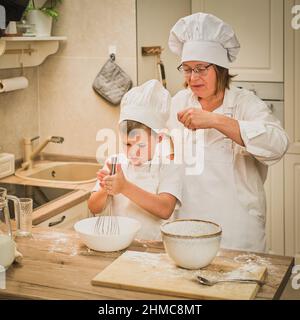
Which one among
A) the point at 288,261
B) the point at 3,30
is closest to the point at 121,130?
the point at 288,261

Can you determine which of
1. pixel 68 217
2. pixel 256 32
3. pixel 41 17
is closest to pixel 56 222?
pixel 68 217

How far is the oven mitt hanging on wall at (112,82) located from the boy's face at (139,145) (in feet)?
3.95

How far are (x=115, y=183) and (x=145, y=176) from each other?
0.23 meters

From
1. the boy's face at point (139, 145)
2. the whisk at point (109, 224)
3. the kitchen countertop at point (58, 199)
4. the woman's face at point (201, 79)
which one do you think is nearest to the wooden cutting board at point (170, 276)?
the whisk at point (109, 224)

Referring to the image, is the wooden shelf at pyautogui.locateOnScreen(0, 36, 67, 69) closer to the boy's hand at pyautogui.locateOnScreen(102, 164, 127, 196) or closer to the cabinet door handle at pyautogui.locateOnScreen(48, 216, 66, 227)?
the cabinet door handle at pyautogui.locateOnScreen(48, 216, 66, 227)

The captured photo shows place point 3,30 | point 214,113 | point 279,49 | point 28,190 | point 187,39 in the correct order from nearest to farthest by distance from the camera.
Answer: point 214,113 < point 187,39 < point 3,30 < point 28,190 < point 279,49

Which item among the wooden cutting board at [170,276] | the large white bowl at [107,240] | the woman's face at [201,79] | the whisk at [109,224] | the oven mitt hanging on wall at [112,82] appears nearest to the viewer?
the wooden cutting board at [170,276]

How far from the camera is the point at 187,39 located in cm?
223

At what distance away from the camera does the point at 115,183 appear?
1.95m

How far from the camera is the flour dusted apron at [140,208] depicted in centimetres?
207

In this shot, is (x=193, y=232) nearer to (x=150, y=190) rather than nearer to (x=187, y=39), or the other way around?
(x=150, y=190)

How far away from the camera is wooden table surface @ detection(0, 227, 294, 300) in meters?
1.54

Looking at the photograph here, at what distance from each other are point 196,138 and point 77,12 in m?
1.39

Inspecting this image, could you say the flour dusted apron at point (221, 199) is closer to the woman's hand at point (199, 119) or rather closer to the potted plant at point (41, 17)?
the woman's hand at point (199, 119)
